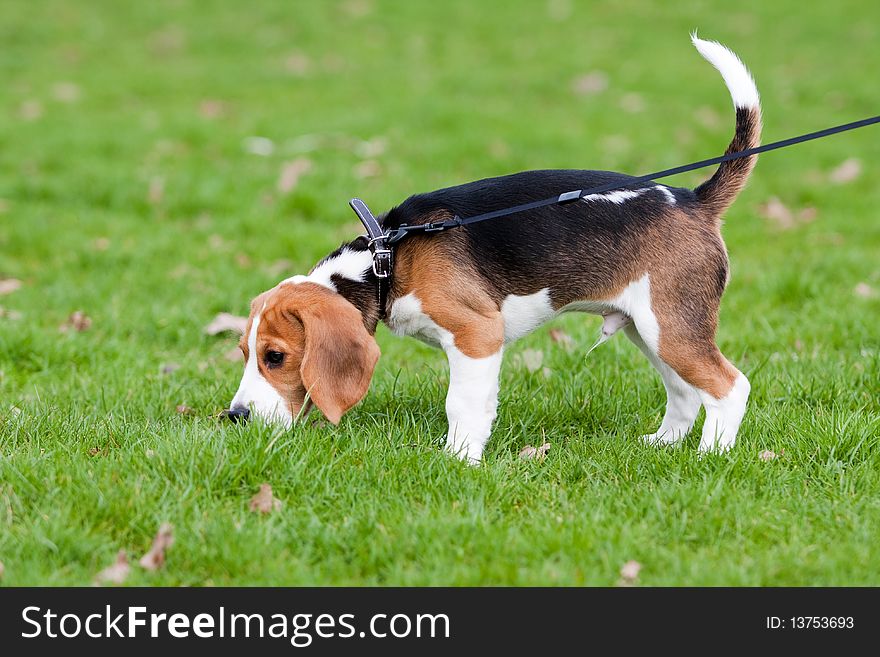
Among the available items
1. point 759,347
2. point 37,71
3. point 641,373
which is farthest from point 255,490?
point 37,71

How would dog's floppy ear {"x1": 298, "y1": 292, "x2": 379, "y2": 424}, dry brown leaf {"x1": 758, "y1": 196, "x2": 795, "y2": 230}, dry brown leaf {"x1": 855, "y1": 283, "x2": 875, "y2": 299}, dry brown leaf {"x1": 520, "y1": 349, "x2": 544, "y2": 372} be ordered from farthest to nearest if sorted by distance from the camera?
dry brown leaf {"x1": 758, "y1": 196, "x2": 795, "y2": 230}
dry brown leaf {"x1": 855, "y1": 283, "x2": 875, "y2": 299}
dry brown leaf {"x1": 520, "y1": 349, "x2": 544, "y2": 372}
dog's floppy ear {"x1": 298, "y1": 292, "x2": 379, "y2": 424}

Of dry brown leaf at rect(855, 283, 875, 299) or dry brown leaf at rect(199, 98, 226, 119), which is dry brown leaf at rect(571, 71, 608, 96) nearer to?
dry brown leaf at rect(199, 98, 226, 119)

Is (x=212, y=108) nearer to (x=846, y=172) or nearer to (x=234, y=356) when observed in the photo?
(x=234, y=356)

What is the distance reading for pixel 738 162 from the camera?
14.7 feet

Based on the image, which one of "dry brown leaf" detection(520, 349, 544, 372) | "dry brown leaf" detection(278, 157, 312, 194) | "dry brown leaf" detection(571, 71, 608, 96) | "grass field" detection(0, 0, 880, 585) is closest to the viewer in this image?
"grass field" detection(0, 0, 880, 585)

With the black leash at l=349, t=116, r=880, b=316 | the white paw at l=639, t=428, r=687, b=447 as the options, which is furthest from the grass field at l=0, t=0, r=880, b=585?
the black leash at l=349, t=116, r=880, b=316

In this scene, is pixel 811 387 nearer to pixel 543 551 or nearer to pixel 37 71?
pixel 543 551

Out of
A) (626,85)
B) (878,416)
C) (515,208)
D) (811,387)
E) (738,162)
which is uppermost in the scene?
(626,85)

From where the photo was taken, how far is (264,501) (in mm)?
3713

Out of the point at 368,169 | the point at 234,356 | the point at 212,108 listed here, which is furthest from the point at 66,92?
the point at 234,356

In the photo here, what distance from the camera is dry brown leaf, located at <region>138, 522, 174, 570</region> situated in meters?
3.36
